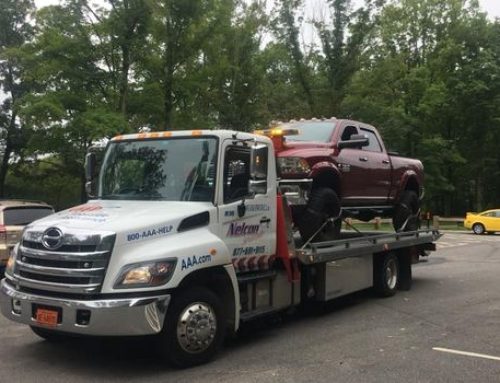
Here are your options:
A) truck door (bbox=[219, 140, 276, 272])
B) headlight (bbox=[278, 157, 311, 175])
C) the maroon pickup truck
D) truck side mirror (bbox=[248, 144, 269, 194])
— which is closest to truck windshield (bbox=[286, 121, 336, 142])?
the maroon pickup truck

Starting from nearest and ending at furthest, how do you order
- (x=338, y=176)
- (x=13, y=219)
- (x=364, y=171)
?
(x=338, y=176), (x=364, y=171), (x=13, y=219)

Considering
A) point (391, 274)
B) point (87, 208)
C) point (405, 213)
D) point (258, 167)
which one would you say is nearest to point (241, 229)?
point (258, 167)

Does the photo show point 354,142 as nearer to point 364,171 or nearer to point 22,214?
point 364,171

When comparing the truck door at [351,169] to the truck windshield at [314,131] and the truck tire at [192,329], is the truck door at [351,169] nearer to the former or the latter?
the truck windshield at [314,131]

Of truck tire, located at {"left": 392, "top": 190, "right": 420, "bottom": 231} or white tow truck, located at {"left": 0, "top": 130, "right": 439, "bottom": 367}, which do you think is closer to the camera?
white tow truck, located at {"left": 0, "top": 130, "right": 439, "bottom": 367}

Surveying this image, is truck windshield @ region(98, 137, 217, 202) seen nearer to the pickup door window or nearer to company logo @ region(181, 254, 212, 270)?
company logo @ region(181, 254, 212, 270)

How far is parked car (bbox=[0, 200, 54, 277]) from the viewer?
444 inches

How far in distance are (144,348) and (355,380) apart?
246 cm

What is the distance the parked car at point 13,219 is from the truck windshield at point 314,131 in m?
5.39

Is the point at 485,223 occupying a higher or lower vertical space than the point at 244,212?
lower

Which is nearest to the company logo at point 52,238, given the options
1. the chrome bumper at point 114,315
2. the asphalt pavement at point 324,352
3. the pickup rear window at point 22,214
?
the chrome bumper at point 114,315

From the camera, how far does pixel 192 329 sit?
6.11 metres

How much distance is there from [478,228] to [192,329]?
29.5m

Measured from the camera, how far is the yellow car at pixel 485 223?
32.2 metres
